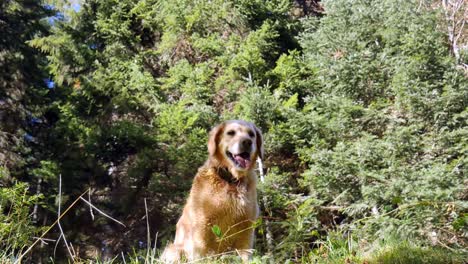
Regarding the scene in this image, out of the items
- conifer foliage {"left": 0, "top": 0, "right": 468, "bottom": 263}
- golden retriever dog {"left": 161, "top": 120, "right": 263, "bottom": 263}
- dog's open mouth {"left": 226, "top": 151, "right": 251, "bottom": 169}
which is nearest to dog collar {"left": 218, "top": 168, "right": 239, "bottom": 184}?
golden retriever dog {"left": 161, "top": 120, "right": 263, "bottom": 263}

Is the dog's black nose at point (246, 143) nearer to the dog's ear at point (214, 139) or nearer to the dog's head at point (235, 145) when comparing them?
the dog's head at point (235, 145)

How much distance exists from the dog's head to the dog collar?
5cm

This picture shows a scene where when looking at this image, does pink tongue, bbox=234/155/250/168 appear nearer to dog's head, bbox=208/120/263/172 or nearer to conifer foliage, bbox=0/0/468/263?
dog's head, bbox=208/120/263/172

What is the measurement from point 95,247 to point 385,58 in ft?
29.9

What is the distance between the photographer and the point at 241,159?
4.30 meters

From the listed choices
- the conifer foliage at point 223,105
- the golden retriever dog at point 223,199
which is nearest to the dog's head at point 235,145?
the golden retriever dog at point 223,199

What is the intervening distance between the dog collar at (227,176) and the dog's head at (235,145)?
0.05m

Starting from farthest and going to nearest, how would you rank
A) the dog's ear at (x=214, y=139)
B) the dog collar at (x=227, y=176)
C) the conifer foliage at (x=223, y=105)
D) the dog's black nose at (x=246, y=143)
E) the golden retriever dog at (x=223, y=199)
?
the conifer foliage at (x=223, y=105)
the dog's ear at (x=214, y=139)
the dog's black nose at (x=246, y=143)
the dog collar at (x=227, y=176)
the golden retriever dog at (x=223, y=199)

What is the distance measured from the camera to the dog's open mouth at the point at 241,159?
4.29 m

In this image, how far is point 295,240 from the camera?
8.18ft

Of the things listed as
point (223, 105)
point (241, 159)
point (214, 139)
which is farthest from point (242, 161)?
point (223, 105)

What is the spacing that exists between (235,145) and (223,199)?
0.61 m

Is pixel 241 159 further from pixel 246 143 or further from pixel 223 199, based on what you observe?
pixel 223 199

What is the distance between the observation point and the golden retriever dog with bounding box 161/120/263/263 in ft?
12.7
